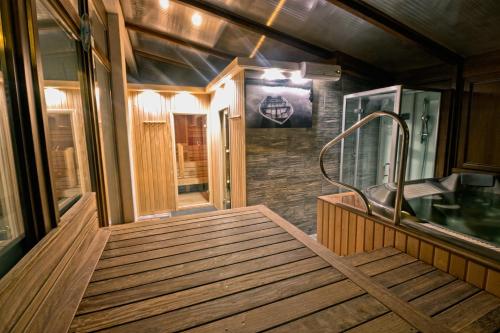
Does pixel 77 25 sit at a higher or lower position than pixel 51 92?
higher

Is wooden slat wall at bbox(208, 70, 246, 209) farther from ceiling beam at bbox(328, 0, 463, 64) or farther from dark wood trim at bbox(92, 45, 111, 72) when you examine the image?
dark wood trim at bbox(92, 45, 111, 72)

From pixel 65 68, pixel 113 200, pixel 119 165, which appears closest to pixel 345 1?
pixel 65 68

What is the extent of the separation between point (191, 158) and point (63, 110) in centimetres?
446

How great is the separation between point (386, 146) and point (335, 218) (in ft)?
7.57

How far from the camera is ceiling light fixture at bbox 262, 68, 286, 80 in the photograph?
3202 mm

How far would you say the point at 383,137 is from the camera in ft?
13.0

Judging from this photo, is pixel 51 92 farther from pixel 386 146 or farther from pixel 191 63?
pixel 191 63

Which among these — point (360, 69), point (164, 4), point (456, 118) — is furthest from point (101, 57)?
point (456, 118)

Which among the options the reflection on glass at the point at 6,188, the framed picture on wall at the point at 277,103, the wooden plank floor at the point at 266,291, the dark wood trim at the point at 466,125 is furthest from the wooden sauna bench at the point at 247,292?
the dark wood trim at the point at 466,125

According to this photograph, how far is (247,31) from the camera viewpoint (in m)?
3.46

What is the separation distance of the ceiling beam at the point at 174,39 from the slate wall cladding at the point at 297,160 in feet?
6.64

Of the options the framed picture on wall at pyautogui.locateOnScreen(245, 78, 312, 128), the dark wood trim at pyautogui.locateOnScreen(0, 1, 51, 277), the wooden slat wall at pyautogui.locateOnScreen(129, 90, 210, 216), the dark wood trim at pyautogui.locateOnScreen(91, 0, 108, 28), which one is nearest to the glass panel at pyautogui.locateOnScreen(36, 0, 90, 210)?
the dark wood trim at pyautogui.locateOnScreen(0, 1, 51, 277)

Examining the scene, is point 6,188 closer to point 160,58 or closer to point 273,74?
point 273,74

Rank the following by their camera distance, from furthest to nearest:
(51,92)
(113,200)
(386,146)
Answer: (386,146) → (113,200) → (51,92)
